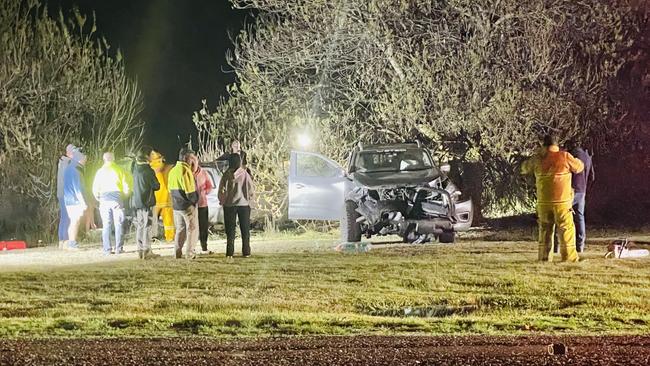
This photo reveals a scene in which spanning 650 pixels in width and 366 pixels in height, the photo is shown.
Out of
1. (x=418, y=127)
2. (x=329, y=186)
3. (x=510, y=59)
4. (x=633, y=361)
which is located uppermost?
(x=510, y=59)

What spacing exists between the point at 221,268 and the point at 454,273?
3.55 m

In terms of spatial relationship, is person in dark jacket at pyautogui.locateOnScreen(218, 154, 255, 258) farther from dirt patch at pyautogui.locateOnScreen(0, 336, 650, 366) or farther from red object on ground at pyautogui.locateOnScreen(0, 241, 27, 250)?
red object on ground at pyautogui.locateOnScreen(0, 241, 27, 250)

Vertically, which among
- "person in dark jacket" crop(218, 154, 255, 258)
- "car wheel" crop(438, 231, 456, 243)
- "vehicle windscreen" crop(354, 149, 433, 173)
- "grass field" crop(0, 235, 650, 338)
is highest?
"vehicle windscreen" crop(354, 149, 433, 173)

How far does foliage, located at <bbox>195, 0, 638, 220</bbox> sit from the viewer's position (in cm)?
1867

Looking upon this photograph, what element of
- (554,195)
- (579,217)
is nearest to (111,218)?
(554,195)

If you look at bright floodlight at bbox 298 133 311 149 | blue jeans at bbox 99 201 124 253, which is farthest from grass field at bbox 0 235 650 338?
bright floodlight at bbox 298 133 311 149

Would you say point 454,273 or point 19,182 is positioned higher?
point 19,182

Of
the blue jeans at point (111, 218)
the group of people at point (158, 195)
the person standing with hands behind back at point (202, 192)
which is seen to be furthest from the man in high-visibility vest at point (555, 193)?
the blue jeans at point (111, 218)

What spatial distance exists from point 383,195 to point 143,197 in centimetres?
445

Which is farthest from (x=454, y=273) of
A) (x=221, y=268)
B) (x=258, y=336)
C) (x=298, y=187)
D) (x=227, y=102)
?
(x=227, y=102)

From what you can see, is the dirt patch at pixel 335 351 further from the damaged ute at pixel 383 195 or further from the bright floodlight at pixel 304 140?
the bright floodlight at pixel 304 140

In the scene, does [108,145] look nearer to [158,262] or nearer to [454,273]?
[158,262]

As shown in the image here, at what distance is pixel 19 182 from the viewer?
21469mm

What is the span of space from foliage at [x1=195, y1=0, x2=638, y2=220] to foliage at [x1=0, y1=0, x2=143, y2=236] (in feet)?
12.9
